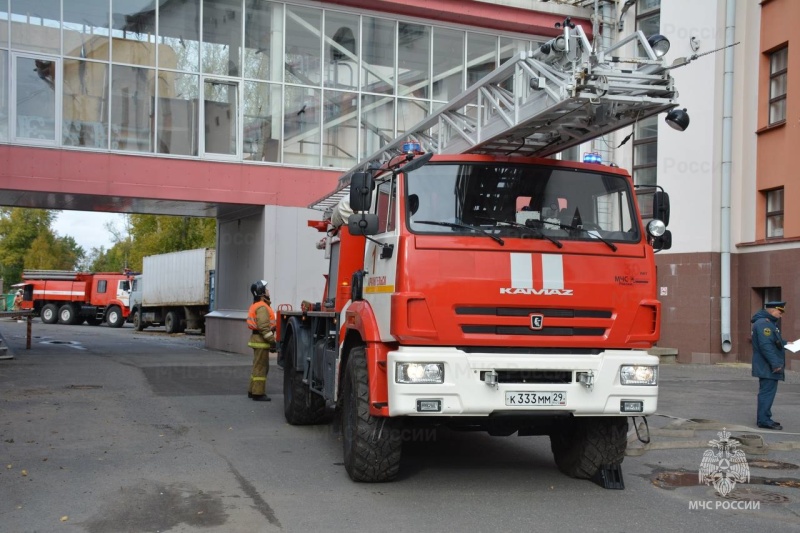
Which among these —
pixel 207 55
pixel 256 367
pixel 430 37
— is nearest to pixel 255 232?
pixel 207 55

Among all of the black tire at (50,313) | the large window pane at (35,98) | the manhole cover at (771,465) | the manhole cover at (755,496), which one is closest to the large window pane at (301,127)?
the large window pane at (35,98)

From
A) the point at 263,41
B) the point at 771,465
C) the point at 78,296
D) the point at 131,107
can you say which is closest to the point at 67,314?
the point at 78,296

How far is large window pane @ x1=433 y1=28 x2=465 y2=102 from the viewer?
915 inches

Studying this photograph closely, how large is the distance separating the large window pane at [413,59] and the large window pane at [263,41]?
11.0 ft

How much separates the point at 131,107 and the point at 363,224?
49.3 ft

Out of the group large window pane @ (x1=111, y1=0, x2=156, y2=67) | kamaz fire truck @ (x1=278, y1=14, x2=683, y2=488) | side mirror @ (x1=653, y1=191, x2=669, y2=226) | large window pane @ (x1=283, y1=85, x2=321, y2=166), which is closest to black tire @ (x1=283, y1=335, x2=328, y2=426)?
kamaz fire truck @ (x1=278, y1=14, x2=683, y2=488)

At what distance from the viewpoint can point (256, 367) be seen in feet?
40.8

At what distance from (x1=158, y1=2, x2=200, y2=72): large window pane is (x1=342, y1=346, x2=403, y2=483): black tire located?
1563cm

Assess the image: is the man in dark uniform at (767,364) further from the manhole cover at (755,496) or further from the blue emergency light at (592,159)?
the blue emergency light at (592,159)

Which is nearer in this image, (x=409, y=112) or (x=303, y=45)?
(x=303, y=45)

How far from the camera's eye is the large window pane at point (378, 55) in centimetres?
2250

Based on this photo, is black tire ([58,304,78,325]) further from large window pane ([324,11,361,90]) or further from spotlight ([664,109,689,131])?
spotlight ([664,109,689,131])

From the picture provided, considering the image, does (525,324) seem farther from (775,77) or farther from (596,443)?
(775,77)

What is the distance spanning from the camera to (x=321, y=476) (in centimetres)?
742
